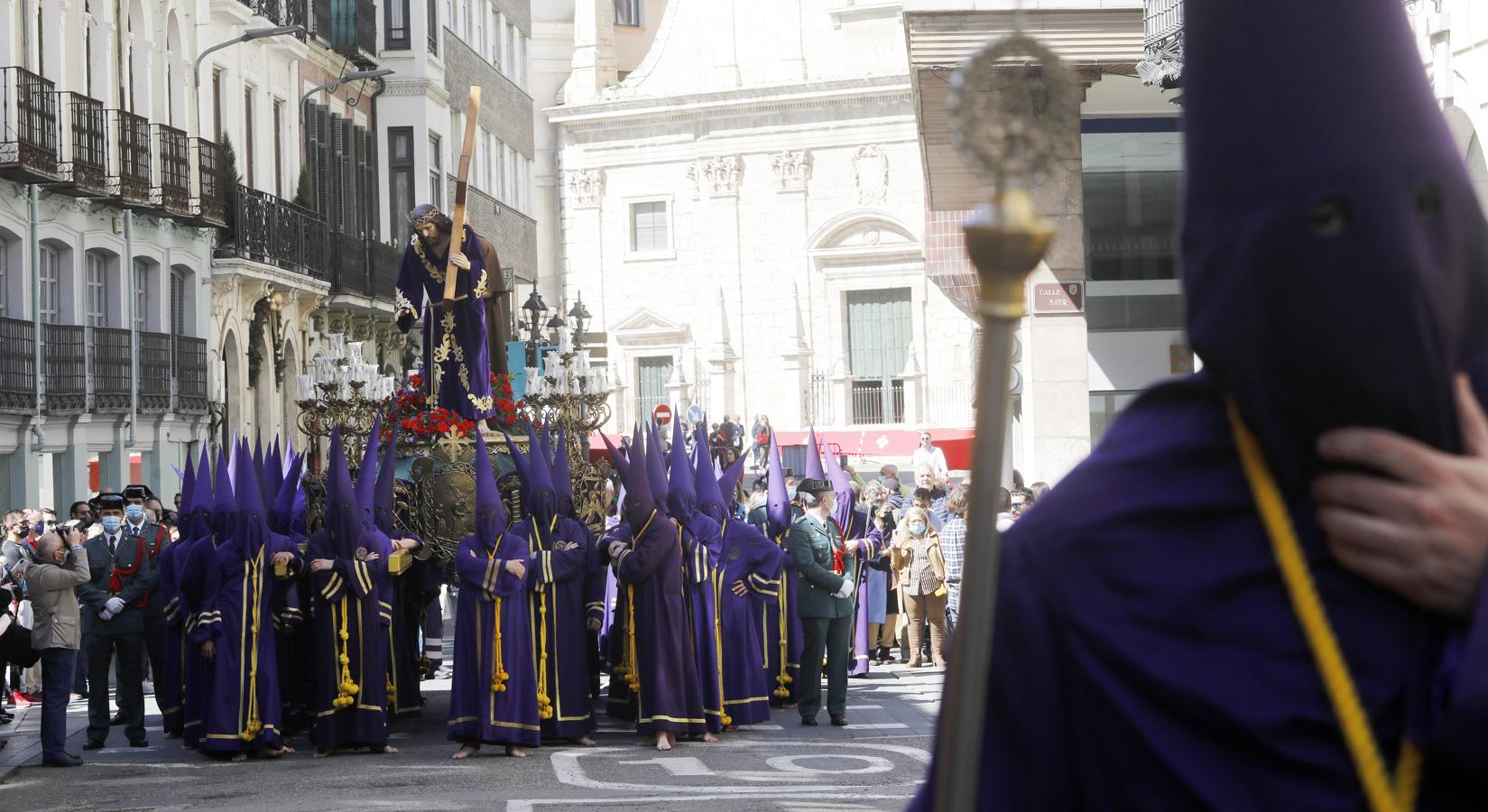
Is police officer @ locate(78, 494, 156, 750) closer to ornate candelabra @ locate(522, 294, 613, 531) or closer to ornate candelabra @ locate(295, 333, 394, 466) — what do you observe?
ornate candelabra @ locate(295, 333, 394, 466)

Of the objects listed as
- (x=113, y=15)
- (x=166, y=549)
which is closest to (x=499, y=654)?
(x=166, y=549)

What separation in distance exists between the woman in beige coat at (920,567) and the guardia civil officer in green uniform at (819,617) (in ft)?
10.6

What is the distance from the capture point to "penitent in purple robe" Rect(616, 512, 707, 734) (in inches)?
544

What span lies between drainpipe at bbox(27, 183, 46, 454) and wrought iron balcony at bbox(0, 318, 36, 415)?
3cm

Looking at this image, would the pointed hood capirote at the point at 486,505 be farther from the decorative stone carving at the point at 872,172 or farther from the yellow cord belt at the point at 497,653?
the decorative stone carving at the point at 872,172

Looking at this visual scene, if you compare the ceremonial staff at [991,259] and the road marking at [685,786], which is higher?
the ceremonial staff at [991,259]

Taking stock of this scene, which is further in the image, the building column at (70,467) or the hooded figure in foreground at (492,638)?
the building column at (70,467)

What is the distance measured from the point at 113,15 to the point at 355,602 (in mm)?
16200

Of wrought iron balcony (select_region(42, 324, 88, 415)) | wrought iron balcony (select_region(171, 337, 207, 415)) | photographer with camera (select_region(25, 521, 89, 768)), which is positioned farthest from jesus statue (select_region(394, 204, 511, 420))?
wrought iron balcony (select_region(171, 337, 207, 415))

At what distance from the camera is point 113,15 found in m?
27.5

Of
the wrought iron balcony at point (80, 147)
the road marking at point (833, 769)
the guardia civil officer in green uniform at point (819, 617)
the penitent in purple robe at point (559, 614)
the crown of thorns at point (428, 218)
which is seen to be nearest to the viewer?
the road marking at point (833, 769)

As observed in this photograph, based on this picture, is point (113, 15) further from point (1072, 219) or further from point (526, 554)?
point (526, 554)

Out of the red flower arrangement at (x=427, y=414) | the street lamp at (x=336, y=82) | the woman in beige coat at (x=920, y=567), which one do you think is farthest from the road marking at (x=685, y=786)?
the street lamp at (x=336, y=82)

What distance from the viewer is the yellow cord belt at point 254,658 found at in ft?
45.0
